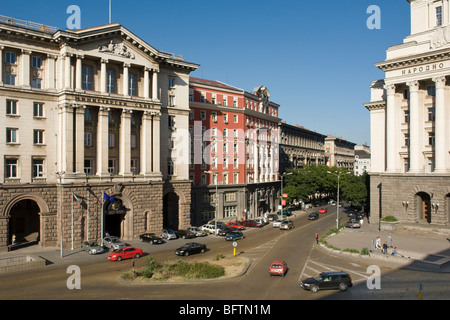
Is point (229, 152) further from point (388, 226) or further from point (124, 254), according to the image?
point (124, 254)

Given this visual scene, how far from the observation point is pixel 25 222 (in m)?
51.0

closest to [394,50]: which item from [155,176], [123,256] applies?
[155,176]

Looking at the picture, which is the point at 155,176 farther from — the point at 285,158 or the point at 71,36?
the point at 285,158

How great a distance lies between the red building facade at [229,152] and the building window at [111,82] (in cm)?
1802

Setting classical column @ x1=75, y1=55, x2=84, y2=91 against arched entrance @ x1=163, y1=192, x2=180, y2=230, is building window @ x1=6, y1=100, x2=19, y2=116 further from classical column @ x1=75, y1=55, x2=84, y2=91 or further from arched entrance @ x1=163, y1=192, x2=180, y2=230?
arched entrance @ x1=163, y1=192, x2=180, y2=230

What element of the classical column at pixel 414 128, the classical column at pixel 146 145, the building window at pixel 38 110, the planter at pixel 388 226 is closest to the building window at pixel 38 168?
the building window at pixel 38 110

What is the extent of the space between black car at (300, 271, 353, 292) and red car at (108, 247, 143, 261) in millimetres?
20527

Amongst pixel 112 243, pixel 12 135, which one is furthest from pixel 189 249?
pixel 12 135

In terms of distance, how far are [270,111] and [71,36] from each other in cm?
5523

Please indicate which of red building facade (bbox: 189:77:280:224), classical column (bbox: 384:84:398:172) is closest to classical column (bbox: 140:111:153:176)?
red building facade (bbox: 189:77:280:224)

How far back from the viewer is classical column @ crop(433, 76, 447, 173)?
56812 millimetres

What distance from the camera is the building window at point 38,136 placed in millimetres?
47625

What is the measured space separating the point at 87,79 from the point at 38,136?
9.65 meters

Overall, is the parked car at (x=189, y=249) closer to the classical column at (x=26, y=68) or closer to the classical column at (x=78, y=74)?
the classical column at (x=78, y=74)
